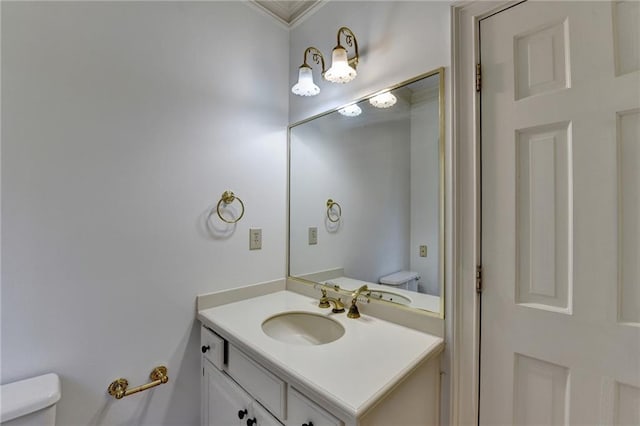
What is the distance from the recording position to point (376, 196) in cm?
136

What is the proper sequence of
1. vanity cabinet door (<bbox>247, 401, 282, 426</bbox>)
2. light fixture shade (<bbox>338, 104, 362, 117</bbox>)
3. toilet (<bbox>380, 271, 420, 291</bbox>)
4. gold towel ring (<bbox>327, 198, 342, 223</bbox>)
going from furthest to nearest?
gold towel ring (<bbox>327, 198, 342, 223</bbox>), light fixture shade (<bbox>338, 104, 362, 117</bbox>), toilet (<bbox>380, 271, 420, 291</bbox>), vanity cabinet door (<bbox>247, 401, 282, 426</bbox>)

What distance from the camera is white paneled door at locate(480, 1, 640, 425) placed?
0.75m

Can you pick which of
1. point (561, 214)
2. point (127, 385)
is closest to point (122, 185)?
point (127, 385)

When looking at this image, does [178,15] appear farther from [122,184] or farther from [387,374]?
[387,374]

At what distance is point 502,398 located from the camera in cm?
93

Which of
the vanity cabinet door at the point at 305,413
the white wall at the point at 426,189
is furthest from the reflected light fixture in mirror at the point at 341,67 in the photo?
the vanity cabinet door at the point at 305,413

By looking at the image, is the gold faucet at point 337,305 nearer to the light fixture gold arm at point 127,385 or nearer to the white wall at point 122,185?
the white wall at point 122,185

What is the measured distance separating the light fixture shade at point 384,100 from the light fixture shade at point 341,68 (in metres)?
0.15

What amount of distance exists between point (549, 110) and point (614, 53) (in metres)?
0.18

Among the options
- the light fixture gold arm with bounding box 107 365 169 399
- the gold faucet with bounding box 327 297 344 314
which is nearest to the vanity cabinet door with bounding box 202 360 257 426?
the light fixture gold arm with bounding box 107 365 169 399

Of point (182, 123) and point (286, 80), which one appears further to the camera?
point (286, 80)

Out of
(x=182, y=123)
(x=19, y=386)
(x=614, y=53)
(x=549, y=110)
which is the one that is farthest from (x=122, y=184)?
(x=614, y=53)

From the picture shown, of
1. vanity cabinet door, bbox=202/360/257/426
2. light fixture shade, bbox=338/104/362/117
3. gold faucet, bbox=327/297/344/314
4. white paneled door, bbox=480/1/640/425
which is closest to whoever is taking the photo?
white paneled door, bbox=480/1/640/425

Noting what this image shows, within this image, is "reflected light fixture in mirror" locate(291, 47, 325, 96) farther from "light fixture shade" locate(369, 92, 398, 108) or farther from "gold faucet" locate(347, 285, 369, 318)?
"gold faucet" locate(347, 285, 369, 318)
